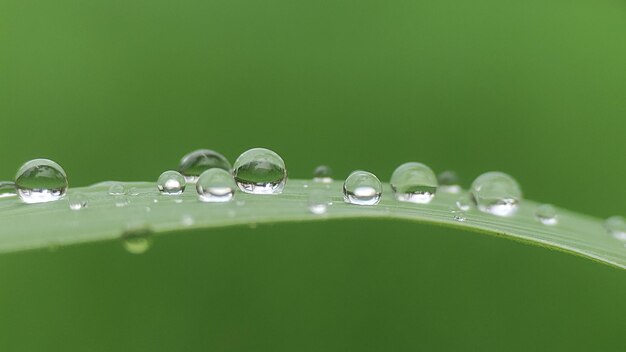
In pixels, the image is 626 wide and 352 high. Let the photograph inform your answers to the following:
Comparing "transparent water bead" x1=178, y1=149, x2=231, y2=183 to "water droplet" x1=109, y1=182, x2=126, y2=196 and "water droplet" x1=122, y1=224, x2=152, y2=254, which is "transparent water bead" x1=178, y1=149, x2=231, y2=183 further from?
"water droplet" x1=122, y1=224, x2=152, y2=254

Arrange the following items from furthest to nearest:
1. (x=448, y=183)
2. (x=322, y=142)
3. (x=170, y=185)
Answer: (x=322, y=142), (x=448, y=183), (x=170, y=185)

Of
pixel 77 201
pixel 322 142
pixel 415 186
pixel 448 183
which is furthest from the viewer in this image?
pixel 322 142

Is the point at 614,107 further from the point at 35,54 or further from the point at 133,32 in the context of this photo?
the point at 35,54

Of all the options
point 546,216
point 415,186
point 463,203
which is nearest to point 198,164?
point 415,186

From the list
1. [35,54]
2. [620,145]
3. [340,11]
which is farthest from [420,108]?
[35,54]

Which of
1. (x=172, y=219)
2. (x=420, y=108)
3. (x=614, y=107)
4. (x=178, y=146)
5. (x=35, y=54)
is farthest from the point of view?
(x=614, y=107)

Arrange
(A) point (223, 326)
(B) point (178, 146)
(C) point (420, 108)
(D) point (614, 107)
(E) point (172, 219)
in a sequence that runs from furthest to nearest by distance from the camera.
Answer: (D) point (614, 107) → (C) point (420, 108) → (B) point (178, 146) → (A) point (223, 326) → (E) point (172, 219)

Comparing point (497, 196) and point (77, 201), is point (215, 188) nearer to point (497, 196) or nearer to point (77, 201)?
point (77, 201)

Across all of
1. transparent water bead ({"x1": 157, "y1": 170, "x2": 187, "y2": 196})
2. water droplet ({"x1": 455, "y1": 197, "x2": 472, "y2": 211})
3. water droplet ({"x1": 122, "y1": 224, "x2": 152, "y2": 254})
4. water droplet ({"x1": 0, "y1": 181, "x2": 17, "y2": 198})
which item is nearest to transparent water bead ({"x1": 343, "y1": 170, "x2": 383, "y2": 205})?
water droplet ({"x1": 455, "y1": 197, "x2": 472, "y2": 211})
